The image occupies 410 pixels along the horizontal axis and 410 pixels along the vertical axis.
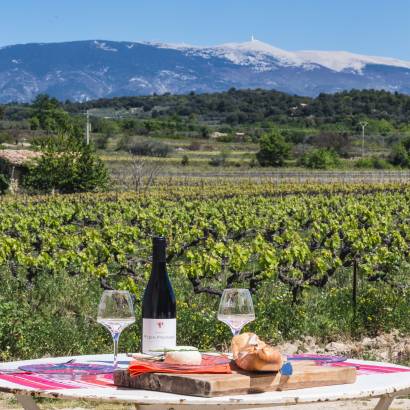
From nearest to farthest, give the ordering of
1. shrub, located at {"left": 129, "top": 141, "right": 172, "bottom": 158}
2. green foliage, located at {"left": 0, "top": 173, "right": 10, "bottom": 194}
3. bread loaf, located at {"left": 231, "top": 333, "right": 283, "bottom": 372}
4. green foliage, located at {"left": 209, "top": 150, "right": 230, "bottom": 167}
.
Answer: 1. bread loaf, located at {"left": 231, "top": 333, "right": 283, "bottom": 372}
2. green foliage, located at {"left": 0, "top": 173, "right": 10, "bottom": 194}
3. green foliage, located at {"left": 209, "top": 150, "right": 230, "bottom": 167}
4. shrub, located at {"left": 129, "top": 141, "right": 172, "bottom": 158}

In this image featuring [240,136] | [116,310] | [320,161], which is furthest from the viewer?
[240,136]

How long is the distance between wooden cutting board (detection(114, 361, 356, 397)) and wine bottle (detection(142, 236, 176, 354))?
0.43m

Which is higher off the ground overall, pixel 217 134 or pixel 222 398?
pixel 217 134

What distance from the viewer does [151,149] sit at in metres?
79.2

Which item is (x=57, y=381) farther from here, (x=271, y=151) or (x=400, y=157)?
(x=400, y=157)

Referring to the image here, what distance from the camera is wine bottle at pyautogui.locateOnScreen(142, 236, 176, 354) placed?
13.4ft

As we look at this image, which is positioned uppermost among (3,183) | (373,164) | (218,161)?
(373,164)

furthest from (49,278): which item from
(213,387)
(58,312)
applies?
(213,387)

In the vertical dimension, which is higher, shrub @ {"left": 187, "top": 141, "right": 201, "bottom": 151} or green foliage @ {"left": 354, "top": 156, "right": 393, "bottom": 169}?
shrub @ {"left": 187, "top": 141, "right": 201, "bottom": 151}

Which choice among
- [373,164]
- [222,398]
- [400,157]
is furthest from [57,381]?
[400,157]

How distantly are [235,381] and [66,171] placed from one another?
34.0 meters

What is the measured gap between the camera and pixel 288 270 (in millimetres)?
11727

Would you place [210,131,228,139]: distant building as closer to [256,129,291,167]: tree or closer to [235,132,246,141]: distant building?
[235,132,246,141]: distant building

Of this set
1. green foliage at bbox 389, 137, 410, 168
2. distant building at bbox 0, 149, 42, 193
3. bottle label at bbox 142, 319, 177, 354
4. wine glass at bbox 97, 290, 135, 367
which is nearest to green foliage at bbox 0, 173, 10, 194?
distant building at bbox 0, 149, 42, 193
